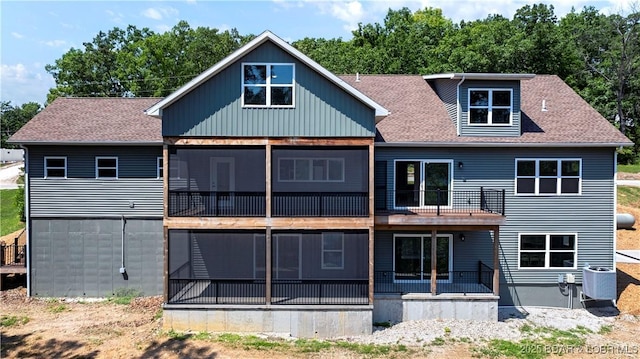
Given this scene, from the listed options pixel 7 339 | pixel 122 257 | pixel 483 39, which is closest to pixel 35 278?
pixel 122 257

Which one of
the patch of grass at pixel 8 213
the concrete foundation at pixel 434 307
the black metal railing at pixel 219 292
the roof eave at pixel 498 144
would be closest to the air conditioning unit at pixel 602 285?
the concrete foundation at pixel 434 307

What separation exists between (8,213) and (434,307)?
31708 mm

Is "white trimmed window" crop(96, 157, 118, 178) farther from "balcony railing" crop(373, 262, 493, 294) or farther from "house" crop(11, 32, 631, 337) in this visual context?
"balcony railing" crop(373, 262, 493, 294)

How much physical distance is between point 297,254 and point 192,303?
5165 mm

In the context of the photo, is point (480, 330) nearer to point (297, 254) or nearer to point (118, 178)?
point (297, 254)

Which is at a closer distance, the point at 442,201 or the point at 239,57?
the point at 239,57

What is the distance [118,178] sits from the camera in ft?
59.0

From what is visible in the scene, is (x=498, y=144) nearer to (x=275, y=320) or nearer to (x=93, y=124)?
(x=275, y=320)

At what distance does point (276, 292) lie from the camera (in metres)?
15.9

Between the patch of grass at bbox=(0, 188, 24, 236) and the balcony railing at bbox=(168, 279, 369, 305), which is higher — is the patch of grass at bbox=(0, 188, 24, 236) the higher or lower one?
the higher one

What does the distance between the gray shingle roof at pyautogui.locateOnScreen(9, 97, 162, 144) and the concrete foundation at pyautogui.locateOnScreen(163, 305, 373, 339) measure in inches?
260

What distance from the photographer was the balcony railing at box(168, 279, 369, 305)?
49.5ft

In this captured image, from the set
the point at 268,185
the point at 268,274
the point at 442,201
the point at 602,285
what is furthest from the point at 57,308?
the point at 602,285

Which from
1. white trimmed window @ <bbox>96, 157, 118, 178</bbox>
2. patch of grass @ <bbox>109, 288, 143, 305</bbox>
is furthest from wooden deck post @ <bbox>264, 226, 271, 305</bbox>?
white trimmed window @ <bbox>96, 157, 118, 178</bbox>
